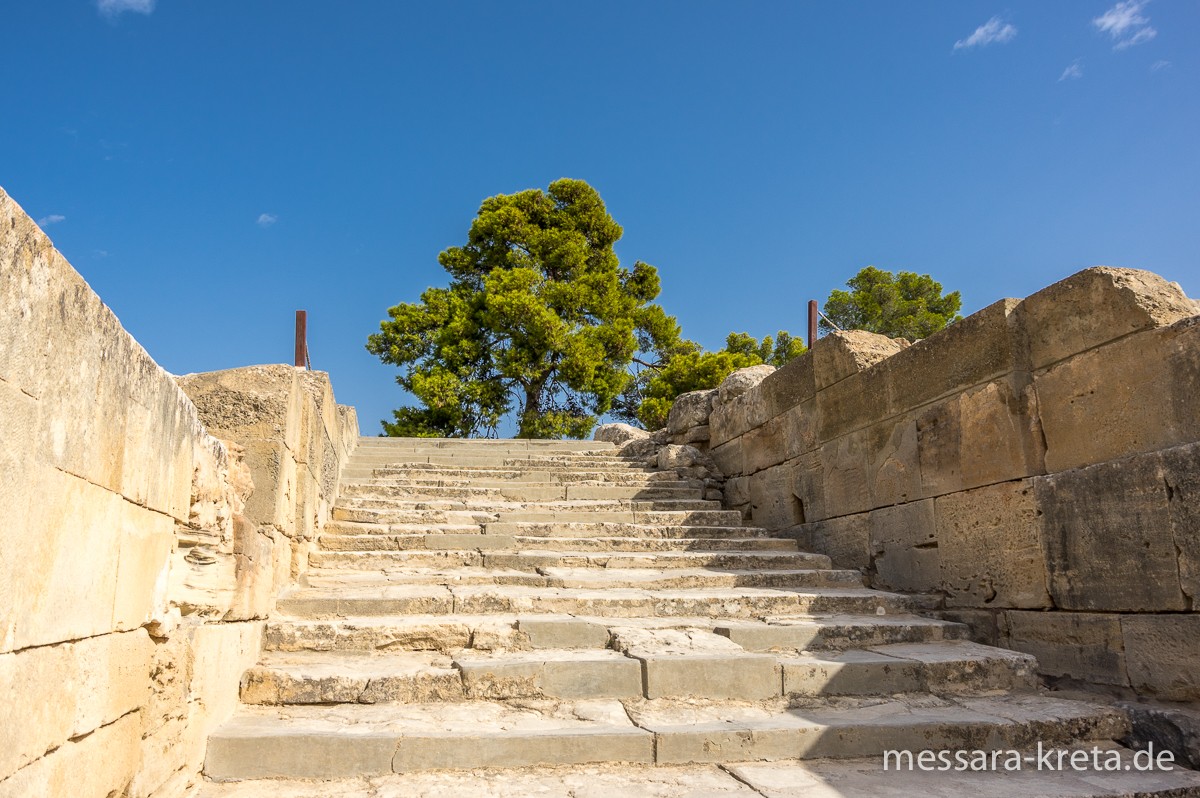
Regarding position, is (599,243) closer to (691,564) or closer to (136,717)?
(691,564)

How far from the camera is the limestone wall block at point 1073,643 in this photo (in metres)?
4.07

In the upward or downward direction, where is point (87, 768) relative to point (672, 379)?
downward

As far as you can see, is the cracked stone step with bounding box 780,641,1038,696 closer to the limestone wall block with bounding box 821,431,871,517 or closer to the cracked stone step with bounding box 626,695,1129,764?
the cracked stone step with bounding box 626,695,1129,764

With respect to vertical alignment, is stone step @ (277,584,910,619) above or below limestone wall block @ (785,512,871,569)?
below

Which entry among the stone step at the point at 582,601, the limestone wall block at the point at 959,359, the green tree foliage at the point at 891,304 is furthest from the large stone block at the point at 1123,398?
the green tree foliage at the point at 891,304

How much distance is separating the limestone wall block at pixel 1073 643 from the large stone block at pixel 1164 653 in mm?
62

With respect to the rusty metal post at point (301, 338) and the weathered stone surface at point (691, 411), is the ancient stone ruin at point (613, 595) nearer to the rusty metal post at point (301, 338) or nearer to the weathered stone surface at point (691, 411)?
the weathered stone surface at point (691, 411)

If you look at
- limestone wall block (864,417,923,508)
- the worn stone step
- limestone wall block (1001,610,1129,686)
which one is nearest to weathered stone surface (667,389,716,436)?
the worn stone step

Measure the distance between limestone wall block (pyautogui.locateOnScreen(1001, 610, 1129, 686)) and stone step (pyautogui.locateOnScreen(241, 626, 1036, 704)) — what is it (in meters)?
0.22

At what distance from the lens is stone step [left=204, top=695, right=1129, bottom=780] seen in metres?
3.12

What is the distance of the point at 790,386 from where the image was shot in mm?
7152

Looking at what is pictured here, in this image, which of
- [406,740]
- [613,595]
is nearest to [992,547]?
[613,595]

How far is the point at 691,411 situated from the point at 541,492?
7.26ft

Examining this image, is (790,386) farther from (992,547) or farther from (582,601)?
(582,601)
